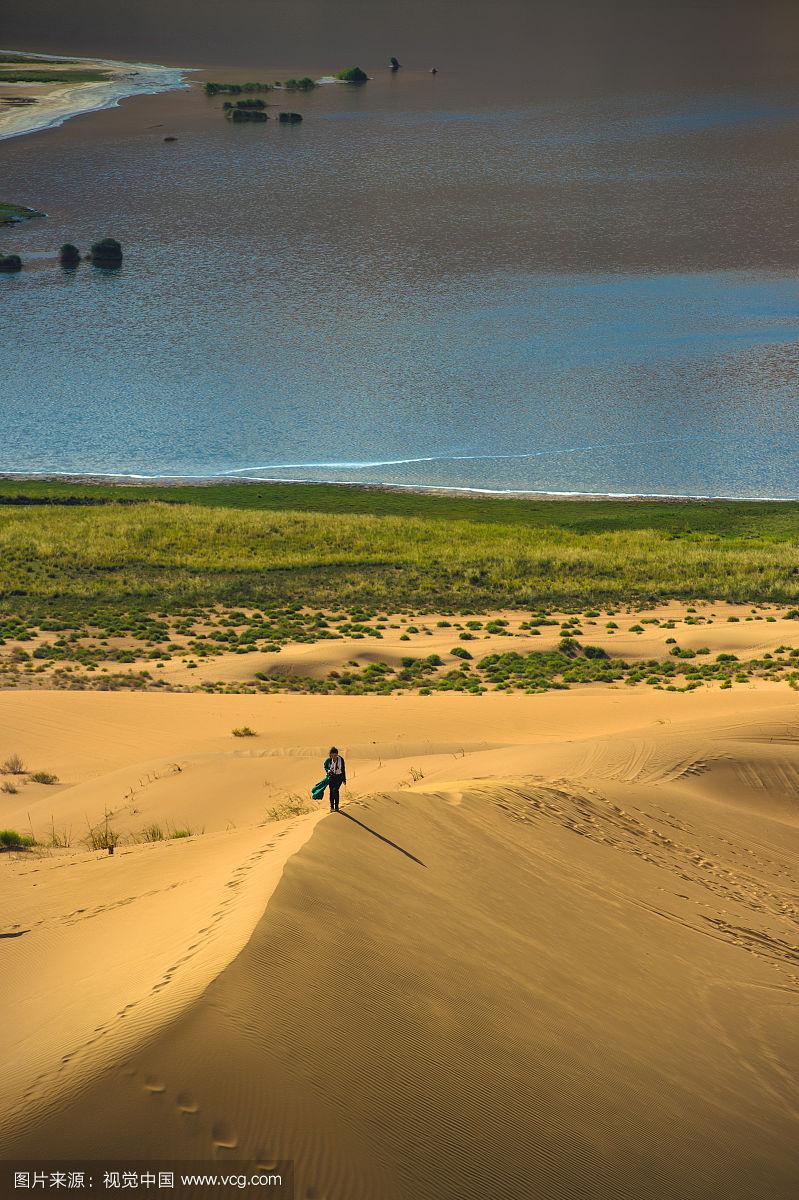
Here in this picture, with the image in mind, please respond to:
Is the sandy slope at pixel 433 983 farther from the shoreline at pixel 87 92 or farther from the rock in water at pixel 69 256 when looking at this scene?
the shoreline at pixel 87 92

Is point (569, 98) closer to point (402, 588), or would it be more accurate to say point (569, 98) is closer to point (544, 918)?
point (402, 588)

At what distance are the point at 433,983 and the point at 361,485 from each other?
47991 millimetres

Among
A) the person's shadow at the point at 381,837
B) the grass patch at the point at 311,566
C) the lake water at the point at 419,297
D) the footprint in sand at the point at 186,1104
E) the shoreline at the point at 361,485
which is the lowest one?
the footprint in sand at the point at 186,1104

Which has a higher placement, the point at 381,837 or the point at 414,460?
the point at 414,460

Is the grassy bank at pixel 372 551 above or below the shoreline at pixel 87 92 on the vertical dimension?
below

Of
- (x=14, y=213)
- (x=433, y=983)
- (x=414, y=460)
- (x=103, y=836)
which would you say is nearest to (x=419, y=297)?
(x=414, y=460)

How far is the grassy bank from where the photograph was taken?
36.1 meters

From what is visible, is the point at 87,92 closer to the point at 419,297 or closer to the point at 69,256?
the point at 69,256

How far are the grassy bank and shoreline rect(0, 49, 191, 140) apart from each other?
101 metres

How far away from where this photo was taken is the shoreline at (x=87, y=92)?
136 m

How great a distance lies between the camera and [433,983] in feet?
30.1

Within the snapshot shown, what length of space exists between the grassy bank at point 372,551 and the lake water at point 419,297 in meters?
6.56

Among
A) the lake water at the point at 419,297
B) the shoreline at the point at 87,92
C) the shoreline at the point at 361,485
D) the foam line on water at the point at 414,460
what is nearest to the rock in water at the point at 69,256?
the lake water at the point at 419,297

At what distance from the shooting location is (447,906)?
35.9ft
